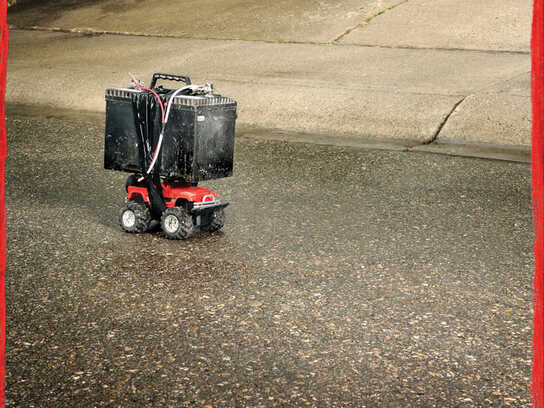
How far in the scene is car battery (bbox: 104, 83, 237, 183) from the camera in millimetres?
4656

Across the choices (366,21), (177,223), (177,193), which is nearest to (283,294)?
(177,223)

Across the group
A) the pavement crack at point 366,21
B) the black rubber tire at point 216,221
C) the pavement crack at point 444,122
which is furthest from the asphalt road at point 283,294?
the pavement crack at point 366,21

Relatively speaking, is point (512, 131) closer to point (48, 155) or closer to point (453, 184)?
point (453, 184)

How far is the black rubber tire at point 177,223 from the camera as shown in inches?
185

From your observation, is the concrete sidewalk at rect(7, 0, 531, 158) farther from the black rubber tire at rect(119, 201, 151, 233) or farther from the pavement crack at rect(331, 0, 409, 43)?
the black rubber tire at rect(119, 201, 151, 233)

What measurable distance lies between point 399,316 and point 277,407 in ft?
3.36

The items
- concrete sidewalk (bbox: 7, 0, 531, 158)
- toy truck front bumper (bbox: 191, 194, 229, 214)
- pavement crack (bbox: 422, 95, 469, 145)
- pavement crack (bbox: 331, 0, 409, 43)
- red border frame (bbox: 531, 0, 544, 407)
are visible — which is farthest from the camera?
pavement crack (bbox: 331, 0, 409, 43)

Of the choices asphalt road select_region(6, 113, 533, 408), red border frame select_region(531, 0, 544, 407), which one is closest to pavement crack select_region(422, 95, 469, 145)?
asphalt road select_region(6, 113, 533, 408)

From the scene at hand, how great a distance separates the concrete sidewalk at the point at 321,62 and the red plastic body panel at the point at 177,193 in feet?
9.34

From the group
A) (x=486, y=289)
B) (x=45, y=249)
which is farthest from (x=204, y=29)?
(x=486, y=289)

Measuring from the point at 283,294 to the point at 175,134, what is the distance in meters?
1.25

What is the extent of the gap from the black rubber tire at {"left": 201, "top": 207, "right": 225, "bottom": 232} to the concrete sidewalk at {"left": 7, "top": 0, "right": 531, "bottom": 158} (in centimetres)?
278

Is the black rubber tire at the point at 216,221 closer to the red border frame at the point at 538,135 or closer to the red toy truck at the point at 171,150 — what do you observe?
the red toy truck at the point at 171,150

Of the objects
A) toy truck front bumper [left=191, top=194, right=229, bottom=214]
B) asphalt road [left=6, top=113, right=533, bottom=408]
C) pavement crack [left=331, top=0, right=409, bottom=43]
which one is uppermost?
pavement crack [left=331, top=0, right=409, bottom=43]
